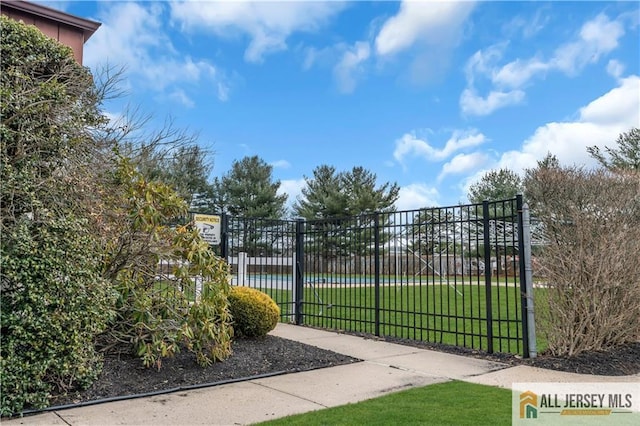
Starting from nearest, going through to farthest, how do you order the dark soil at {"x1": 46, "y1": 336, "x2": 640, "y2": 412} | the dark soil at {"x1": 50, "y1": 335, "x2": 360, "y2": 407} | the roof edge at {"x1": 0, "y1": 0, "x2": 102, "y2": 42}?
the dark soil at {"x1": 50, "y1": 335, "x2": 360, "y2": 407}, the dark soil at {"x1": 46, "y1": 336, "x2": 640, "y2": 412}, the roof edge at {"x1": 0, "y1": 0, "x2": 102, "y2": 42}

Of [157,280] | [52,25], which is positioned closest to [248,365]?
[157,280]

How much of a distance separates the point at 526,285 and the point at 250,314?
3.79 m

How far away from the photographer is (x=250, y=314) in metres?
6.39

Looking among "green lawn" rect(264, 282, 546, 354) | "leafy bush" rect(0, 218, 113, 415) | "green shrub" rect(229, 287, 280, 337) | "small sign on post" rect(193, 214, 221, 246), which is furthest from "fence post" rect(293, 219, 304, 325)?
"leafy bush" rect(0, 218, 113, 415)

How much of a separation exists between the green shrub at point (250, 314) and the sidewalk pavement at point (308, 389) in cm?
106

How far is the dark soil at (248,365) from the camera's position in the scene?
14.3ft

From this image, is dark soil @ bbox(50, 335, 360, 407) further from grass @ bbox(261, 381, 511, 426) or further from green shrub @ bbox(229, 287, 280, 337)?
grass @ bbox(261, 381, 511, 426)

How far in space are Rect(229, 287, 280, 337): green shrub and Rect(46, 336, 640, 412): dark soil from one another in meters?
0.18

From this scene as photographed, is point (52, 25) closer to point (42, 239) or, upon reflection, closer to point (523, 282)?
point (42, 239)

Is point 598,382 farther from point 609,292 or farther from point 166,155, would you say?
point 166,155

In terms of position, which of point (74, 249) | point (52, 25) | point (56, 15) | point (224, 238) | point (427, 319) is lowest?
point (427, 319)

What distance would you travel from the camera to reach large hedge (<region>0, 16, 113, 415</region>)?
11.7 feet

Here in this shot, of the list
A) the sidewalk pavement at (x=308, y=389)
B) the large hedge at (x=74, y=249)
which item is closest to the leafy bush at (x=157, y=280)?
the large hedge at (x=74, y=249)

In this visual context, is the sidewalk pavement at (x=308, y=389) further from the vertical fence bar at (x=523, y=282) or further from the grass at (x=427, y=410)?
the vertical fence bar at (x=523, y=282)
